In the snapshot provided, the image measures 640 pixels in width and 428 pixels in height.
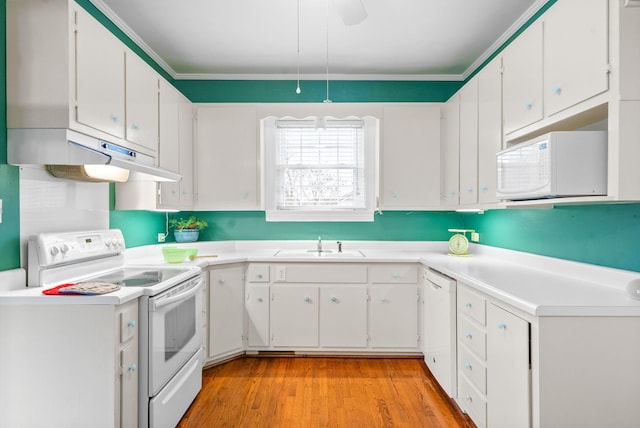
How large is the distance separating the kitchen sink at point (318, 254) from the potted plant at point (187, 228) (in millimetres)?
842

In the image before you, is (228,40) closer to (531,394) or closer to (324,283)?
(324,283)

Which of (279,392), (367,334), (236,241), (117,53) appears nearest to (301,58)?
(117,53)

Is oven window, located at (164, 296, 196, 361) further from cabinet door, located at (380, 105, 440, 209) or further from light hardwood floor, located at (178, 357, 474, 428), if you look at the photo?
cabinet door, located at (380, 105, 440, 209)

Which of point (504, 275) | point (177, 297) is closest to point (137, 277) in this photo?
point (177, 297)

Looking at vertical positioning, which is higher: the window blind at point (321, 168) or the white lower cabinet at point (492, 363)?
the window blind at point (321, 168)

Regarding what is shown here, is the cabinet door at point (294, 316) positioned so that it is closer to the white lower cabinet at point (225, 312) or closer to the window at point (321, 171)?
the white lower cabinet at point (225, 312)

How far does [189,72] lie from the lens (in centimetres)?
354

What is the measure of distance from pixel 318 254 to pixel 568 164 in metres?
2.14

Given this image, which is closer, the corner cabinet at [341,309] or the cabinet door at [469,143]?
the cabinet door at [469,143]

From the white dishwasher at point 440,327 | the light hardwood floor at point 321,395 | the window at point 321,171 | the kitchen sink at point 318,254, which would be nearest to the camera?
the light hardwood floor at point 321,395

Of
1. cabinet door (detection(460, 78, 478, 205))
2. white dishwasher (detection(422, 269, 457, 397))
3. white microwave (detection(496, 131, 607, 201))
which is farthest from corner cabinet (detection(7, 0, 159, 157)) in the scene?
cabinet door (detection(460, 78, 478, 205))

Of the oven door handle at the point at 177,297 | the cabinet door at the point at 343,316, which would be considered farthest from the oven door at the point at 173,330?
the cabinet door at the point at 343,316

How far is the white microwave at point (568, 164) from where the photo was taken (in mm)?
1511

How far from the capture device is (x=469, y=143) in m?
2.74
